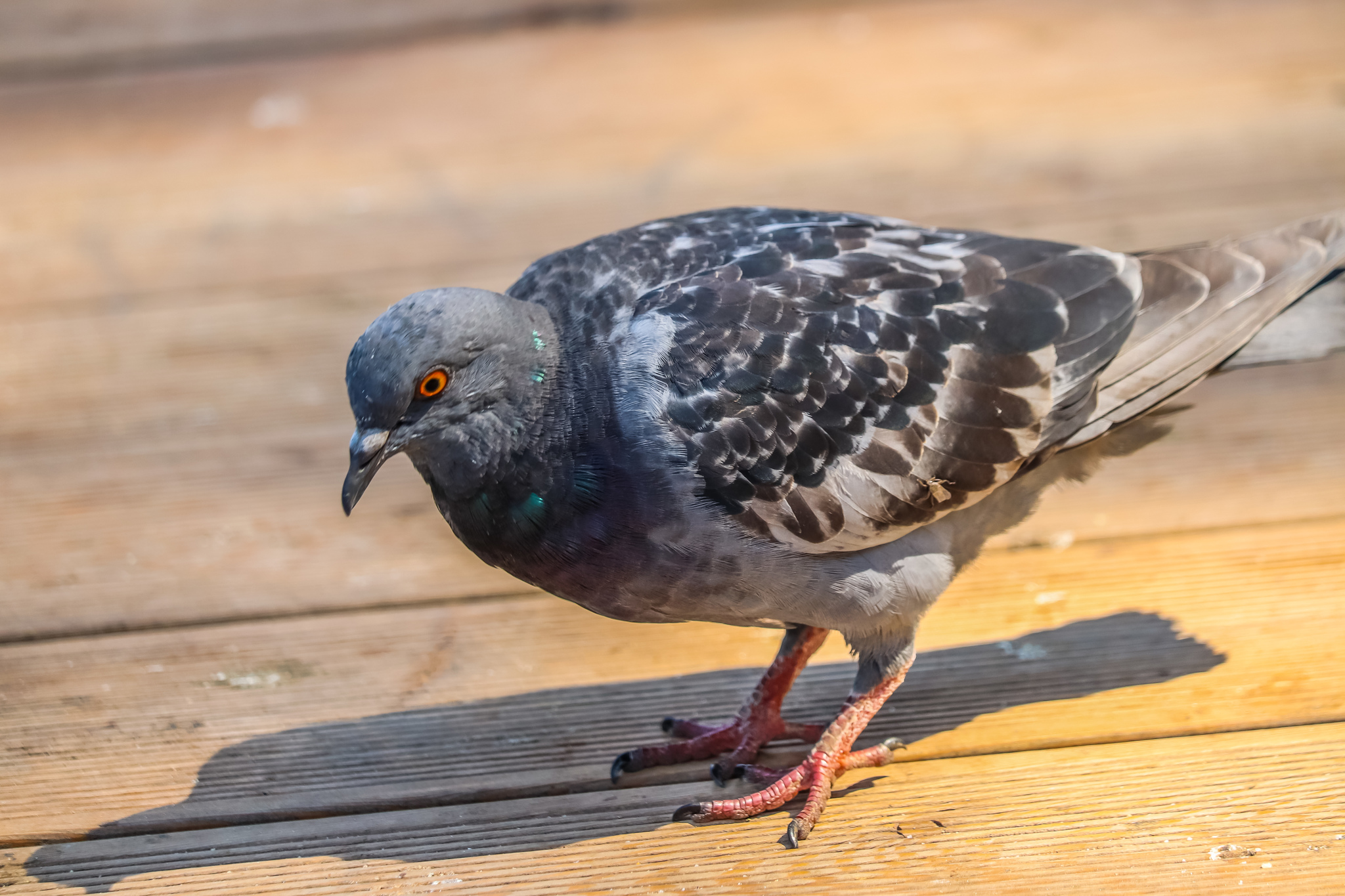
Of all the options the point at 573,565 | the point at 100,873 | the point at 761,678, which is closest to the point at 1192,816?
the point at 761,678

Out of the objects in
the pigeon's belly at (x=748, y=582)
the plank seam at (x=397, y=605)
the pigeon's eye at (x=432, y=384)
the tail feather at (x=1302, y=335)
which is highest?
the tail feather at (x=1302, y=335)

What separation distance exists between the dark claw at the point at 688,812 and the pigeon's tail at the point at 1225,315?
1.23 metres

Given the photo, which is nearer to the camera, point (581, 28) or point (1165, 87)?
point (1165, 87)

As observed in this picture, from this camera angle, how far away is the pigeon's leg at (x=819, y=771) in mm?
2771

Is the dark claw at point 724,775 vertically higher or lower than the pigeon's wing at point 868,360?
lower

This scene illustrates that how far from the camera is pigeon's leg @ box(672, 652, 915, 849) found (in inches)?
109

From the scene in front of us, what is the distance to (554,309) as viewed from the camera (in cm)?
289

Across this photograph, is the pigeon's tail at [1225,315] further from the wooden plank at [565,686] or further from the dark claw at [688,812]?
the dark claw at [688,812]

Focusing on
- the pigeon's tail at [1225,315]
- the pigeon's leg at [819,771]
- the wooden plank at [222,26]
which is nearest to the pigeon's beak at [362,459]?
the pigeon's leg at [819,771]

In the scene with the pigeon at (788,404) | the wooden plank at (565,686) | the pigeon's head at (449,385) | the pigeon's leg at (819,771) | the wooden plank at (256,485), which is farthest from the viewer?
→ the wooden plank at (256,485)

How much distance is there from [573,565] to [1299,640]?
185cm

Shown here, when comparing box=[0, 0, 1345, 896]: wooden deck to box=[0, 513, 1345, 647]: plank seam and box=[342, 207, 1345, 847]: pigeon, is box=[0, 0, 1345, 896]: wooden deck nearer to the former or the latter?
box=[0, 513, 1345, 647]: plank seam

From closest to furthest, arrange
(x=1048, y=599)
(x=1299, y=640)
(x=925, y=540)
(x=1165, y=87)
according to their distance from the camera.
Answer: (x=925, y=540) < (x=1299, y=640) < (x=1048, y=599) < (x=1165, y=87)

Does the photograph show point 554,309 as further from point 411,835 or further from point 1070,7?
point 1070,7
